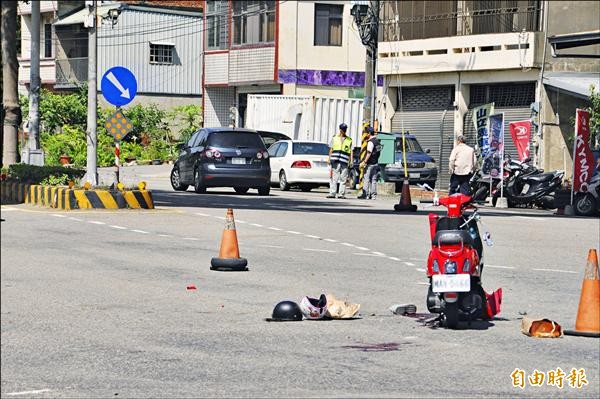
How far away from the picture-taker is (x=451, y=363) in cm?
991

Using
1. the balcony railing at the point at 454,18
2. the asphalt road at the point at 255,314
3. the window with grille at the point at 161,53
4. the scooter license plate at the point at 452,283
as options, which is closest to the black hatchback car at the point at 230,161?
the asphalt road at the point at 255,314

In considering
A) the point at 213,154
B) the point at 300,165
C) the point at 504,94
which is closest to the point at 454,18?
the point at 504,94

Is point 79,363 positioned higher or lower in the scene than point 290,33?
lower

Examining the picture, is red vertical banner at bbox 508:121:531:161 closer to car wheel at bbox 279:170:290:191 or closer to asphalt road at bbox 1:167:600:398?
Answer: car wheel at bbox 279:170:290:191

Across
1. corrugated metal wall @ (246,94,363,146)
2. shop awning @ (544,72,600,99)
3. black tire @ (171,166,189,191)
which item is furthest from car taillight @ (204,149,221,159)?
corrugated metal wall @ (246,94,363,146)

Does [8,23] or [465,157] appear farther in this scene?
[465,157]

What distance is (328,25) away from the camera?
54.4 meters

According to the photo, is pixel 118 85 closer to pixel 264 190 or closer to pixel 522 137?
pixel 264 190

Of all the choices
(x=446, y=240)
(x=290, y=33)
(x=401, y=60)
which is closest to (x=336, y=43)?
(x=290, y=33)

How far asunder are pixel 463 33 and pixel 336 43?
12806 millimetres

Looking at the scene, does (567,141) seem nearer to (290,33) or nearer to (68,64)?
(290,33)

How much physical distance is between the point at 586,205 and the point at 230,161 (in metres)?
8.70

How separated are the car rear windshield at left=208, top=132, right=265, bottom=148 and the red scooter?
20.1 metres

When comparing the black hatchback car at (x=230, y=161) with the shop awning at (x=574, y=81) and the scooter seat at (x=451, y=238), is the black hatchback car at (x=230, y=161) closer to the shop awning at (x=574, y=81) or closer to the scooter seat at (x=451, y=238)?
the shop awning at (x=574, y=81)
